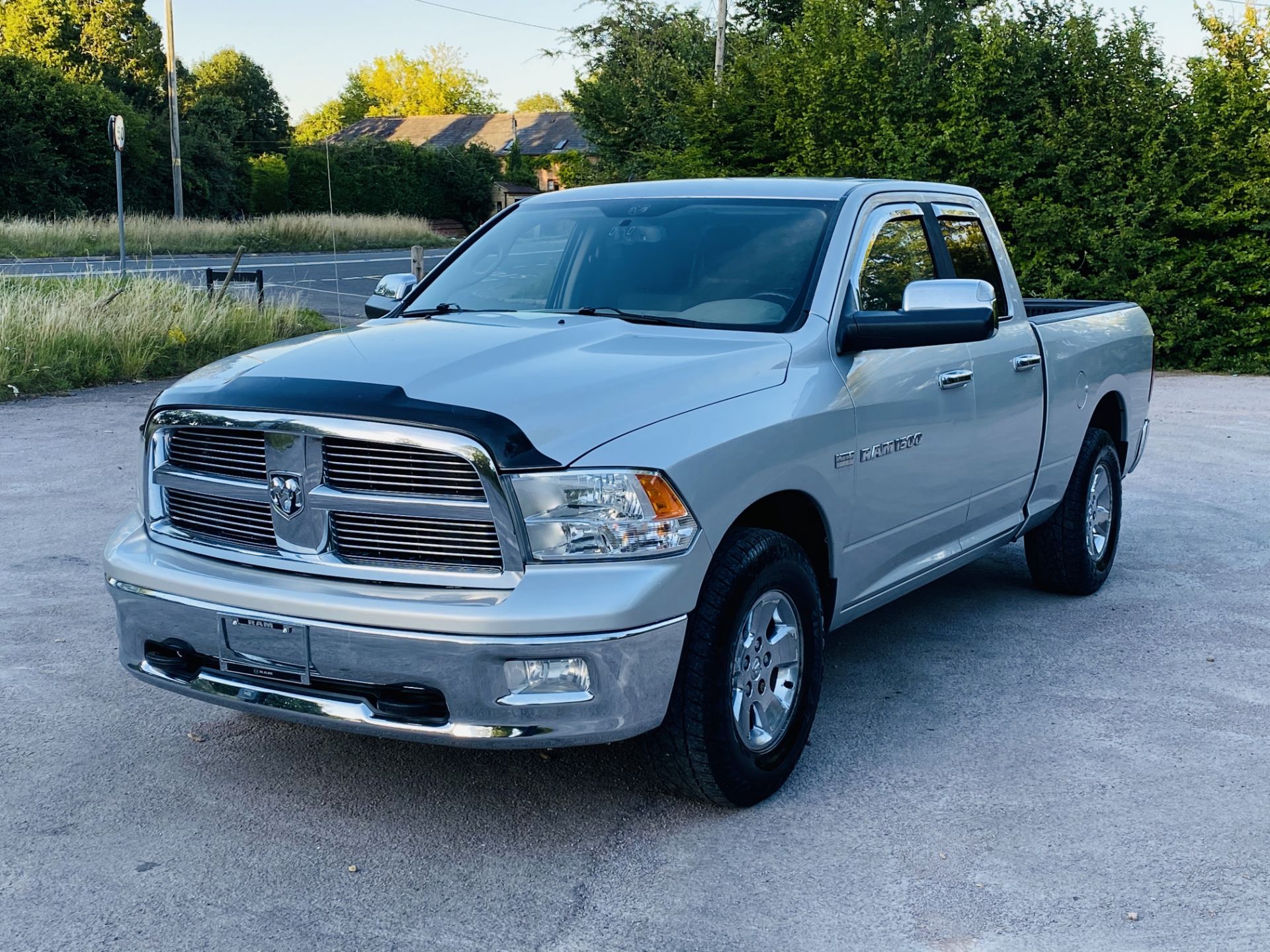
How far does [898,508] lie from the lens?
4.70 metres

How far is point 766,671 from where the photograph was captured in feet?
13.1

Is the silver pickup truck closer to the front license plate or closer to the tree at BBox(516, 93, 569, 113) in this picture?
the front license plate

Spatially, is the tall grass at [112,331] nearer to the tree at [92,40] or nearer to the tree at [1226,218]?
the tree at [1226,218]

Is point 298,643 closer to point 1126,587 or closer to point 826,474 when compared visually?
point 826,474

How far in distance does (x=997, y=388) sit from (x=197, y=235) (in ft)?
122

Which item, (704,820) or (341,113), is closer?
(704,820)

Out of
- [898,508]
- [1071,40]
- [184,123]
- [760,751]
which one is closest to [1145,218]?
[1071,40]

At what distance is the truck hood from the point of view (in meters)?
3.52

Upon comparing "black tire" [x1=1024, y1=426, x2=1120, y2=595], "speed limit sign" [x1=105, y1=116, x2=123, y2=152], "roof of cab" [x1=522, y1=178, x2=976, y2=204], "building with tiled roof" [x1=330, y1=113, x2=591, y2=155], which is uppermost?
"building with tiled roof" [x1=330, y1=113, x2=591, y2=155]

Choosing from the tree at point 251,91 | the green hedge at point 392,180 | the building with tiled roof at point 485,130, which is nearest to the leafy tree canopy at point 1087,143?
the green hedge at point 392,180

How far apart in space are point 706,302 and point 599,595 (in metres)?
1.56

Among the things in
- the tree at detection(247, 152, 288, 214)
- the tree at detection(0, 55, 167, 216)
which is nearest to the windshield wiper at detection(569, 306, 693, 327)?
the tree at detection(0, 55, 167, 216)

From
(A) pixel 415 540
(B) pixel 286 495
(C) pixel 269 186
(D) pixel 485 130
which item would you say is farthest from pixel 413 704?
(D) pixel 485 130

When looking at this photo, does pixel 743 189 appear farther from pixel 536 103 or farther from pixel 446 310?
pixel 536 103
